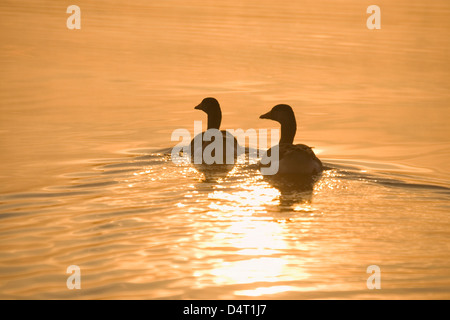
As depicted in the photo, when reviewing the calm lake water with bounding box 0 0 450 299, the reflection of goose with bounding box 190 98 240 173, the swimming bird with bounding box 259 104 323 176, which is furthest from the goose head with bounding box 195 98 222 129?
the swimming bird with bounding box 259 104 323 176

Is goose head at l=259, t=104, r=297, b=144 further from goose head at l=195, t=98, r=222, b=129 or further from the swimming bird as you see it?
goose head at l=195, t=98, r=222, b=129

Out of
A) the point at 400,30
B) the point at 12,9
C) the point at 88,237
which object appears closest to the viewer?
the point at 88,237

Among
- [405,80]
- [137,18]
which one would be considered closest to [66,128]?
[405,80]

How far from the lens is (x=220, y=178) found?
14.4m

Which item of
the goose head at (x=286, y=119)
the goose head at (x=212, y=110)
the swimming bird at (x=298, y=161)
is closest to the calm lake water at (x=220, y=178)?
the swimming bird at (x=298, y=161)

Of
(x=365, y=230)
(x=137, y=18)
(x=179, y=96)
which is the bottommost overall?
(x=365, y=230)

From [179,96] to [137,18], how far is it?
48.2 feet

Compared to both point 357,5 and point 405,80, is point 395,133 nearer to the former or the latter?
point 405,80

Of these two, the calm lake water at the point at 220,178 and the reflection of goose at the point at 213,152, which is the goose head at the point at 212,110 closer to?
the calm lake water at the point at 220,178

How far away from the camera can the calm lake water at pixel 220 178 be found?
9609 mm

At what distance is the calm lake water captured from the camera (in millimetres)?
9609

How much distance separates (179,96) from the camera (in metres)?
22.0

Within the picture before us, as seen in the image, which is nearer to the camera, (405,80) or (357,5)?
(405,80)

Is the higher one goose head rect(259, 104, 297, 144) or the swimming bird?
goose head rect(259, 104, 297, 144)
